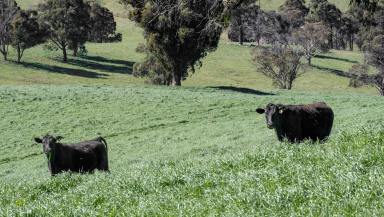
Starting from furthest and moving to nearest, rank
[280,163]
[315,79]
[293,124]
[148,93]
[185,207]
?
[315,79] < [148,93] < [293,124] < [280,163] < [185,207]

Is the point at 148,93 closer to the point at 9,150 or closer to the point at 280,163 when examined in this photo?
the point at 9,150

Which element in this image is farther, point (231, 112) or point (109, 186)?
point (231, 112)

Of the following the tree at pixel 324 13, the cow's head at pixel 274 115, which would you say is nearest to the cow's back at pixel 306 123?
the cow's head at pixel 274 115

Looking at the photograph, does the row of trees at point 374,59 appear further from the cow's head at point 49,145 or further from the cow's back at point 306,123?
the cow's head at point 49,145

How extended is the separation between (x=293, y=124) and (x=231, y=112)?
2096 centimetres

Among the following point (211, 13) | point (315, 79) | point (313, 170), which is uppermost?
point (211, 13)

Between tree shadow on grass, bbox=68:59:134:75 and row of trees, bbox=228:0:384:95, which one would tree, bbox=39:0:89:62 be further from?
row of trees, bbox=228:0:384:95

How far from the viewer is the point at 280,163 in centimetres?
1120

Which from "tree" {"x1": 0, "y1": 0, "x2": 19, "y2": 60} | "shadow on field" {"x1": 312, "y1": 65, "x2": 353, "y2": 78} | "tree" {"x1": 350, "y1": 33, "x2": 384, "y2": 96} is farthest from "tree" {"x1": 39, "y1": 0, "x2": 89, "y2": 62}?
"tree" {"x1": 350, "y1": 33, "x2": 384, "y2": 96}

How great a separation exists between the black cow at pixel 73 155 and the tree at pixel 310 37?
78.5 meters

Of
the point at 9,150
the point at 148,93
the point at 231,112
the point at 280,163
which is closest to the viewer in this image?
the point at 280,163

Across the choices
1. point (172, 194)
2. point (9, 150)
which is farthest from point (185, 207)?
point (9, 150)

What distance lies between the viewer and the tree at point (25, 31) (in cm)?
8981

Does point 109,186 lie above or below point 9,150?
above
